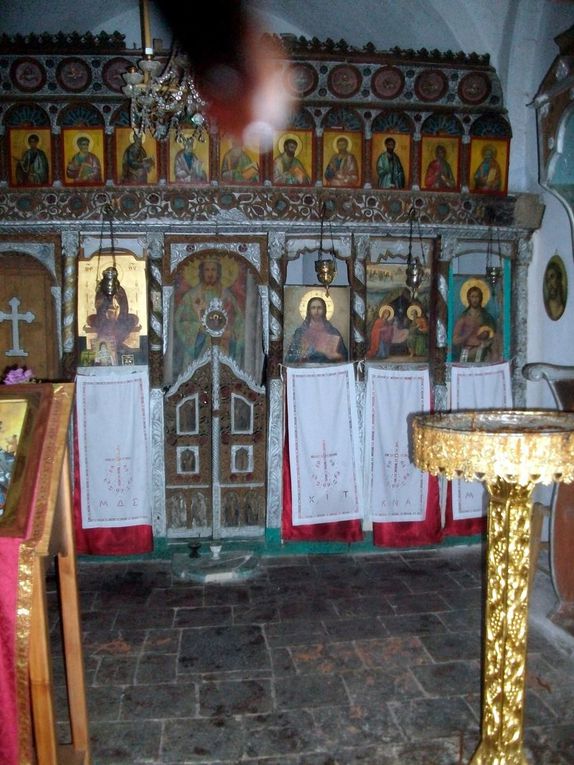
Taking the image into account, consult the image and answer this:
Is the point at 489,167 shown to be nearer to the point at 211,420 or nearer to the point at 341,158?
the point at 341,158

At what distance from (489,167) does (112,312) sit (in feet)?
11.8

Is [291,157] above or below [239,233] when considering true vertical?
above

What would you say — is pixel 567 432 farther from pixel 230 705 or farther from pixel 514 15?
pixel 514 15

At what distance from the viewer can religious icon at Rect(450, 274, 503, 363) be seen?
564 cm

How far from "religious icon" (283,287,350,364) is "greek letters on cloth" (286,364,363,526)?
190 mm

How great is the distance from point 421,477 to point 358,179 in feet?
8.86

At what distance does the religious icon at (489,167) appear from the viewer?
18.0 ft

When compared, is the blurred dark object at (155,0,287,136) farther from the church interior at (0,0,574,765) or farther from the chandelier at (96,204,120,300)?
the chandelier at (96,204,120,300)

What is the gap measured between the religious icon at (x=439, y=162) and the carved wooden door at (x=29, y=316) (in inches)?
137

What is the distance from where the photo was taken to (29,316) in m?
5.46

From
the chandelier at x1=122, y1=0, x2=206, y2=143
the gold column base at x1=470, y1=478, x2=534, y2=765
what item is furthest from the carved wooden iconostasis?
the gold column base at x1=470, y1=478, x2=534, y2=765

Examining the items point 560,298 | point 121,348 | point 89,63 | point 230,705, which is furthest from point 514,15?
point 230,705

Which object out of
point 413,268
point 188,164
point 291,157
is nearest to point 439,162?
point 413,268

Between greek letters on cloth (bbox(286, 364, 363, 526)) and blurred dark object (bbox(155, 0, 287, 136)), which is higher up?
blurred dark object (bbox(155, 0, 287, 136))
